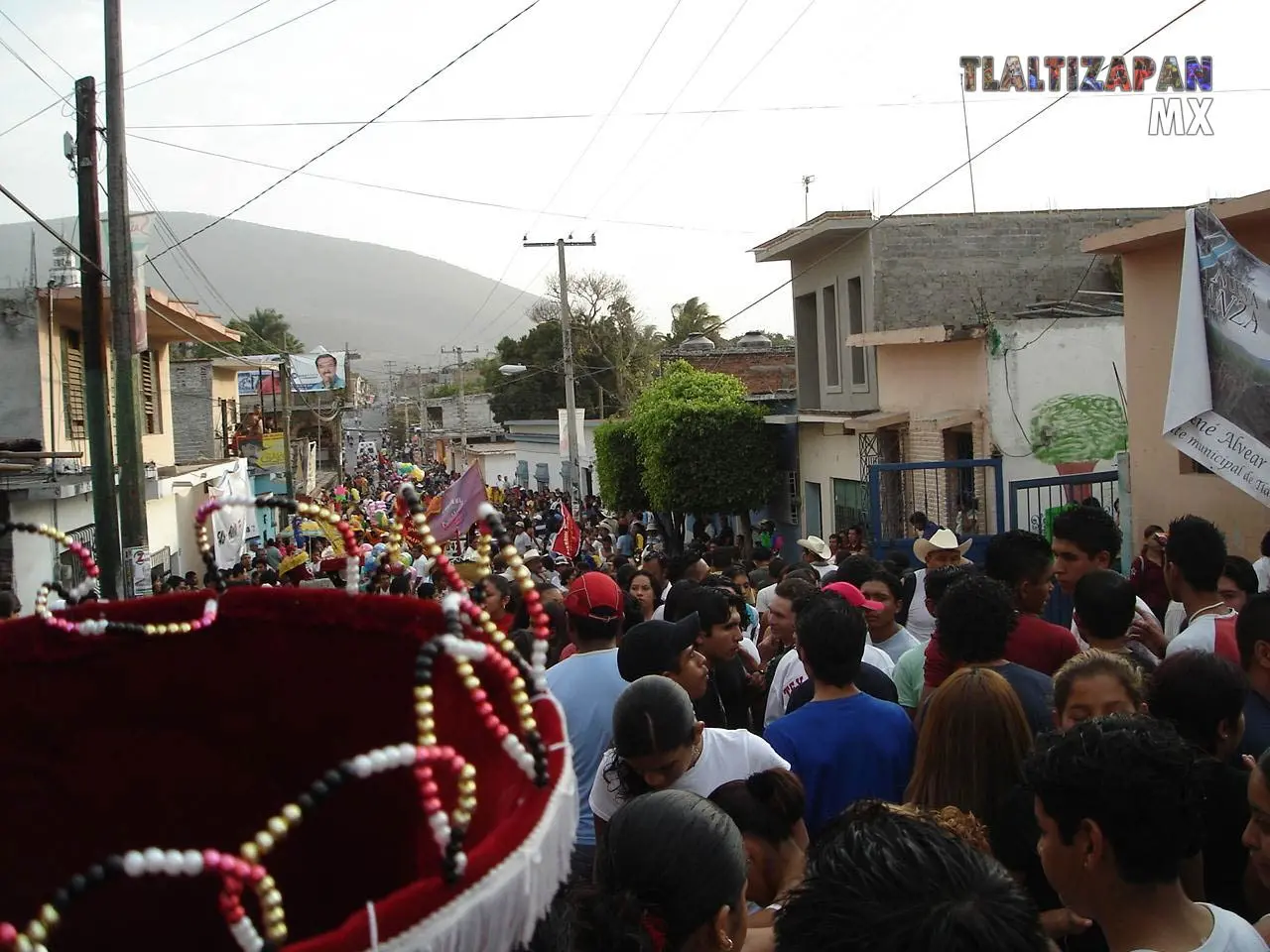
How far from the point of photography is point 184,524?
2292cm

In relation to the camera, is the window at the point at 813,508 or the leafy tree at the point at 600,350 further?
the leafy tree at the point at 600,350

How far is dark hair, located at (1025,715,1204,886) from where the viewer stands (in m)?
2.36

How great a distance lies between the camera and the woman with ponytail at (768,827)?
3.01 m

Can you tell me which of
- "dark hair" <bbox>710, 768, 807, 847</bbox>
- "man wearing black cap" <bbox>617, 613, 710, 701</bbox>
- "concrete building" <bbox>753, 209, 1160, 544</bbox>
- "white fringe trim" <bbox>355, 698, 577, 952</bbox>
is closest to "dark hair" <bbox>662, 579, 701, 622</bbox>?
"man wearing black cap" <bbox>617, 613, 710, 701</bbox>

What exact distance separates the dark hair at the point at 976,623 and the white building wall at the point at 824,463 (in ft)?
49.3

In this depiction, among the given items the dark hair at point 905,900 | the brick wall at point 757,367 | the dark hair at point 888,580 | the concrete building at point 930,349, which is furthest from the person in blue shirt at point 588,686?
the brick wall at point 757,367

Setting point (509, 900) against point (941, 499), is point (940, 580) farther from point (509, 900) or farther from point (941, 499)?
point (941, 499)

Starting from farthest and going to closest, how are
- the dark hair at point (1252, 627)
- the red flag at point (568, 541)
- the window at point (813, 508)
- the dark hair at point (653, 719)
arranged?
1. the window at point (813, 508)
2. the red flag at point (568, 541)
3. the dark hair at point (1252, 627)
4. the dark hair at point (653, 719)

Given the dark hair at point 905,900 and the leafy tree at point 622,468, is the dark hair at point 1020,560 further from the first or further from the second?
the leafy tree at point 622,468

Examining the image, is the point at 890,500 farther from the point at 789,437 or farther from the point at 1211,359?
the point at 1211,359


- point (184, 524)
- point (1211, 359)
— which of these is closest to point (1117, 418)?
point (1211, 359)

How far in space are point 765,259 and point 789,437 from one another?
339cm

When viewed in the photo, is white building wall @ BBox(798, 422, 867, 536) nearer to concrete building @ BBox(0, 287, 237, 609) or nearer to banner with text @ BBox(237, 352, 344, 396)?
concrete building @ BBox(0, 287, 237, 609)

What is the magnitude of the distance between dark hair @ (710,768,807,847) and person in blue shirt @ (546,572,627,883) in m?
0.92
